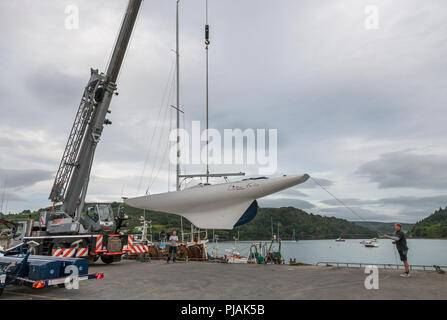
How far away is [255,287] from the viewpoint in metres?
6.22

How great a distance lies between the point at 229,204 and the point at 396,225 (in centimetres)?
521

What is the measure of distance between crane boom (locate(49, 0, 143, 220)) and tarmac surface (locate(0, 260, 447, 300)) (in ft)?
18.1

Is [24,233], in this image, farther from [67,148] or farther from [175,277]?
[175,277]

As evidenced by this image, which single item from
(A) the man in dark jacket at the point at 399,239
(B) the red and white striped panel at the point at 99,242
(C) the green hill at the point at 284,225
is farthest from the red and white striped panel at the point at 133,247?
(C) the green hill at the point at 284,225

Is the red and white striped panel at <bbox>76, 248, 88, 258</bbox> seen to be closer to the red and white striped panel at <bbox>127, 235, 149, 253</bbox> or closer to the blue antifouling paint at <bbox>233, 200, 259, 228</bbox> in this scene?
the red and white striped panel at <bbox>127, 235, 149, 253</bbox>

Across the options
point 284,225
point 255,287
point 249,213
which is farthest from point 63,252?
point 284,225

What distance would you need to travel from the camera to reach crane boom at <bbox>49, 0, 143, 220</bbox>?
11.9 m

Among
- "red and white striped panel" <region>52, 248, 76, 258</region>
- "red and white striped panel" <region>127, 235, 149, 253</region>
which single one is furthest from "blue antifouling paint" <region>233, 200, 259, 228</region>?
"red and white striped panel" <region>52, 248, 76, 258</region>

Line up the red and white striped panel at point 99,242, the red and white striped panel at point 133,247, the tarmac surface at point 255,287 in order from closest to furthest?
the tarmac surface at point 255,287, the red and white striped panel at point 99,242, the red and white striped panel at point 133,247

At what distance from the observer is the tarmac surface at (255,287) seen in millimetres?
5332

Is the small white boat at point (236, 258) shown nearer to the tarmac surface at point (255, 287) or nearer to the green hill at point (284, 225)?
the tarmac surface at point (255, 287)

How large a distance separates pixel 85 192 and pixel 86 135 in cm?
242

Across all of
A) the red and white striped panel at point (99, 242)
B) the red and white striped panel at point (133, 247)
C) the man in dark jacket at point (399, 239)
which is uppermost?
the man in dark jacket at point (399, 239)

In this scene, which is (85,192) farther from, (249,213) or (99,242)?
(249,213)
